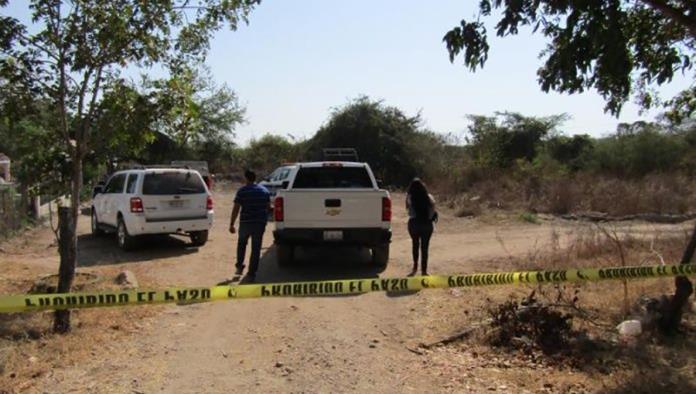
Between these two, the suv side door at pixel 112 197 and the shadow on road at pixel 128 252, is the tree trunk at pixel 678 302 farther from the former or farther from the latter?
the suv side door at pixel 112 197

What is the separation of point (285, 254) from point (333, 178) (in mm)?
1710

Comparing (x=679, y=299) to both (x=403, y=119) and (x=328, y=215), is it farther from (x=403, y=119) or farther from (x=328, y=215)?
(x=403, y=119)

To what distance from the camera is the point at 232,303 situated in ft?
28.1

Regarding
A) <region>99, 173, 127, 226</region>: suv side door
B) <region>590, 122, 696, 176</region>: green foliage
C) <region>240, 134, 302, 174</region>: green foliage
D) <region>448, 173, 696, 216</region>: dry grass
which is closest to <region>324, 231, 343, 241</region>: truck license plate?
<region>99, 173, 127, 226</region>: suv side door

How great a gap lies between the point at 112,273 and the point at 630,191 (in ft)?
61.1

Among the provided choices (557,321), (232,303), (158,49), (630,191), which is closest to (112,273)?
(232,303)

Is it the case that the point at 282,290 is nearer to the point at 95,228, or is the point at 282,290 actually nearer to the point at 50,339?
the point at 50,339

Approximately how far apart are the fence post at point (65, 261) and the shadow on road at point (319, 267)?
3346 millimetres

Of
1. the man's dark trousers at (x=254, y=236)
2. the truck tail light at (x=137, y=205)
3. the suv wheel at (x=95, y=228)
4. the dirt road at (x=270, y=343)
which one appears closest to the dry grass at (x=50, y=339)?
the dirt road at (x=270, y=343)

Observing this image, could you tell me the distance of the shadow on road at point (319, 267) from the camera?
10.6 meters

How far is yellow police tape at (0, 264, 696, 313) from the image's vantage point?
17.9 feet

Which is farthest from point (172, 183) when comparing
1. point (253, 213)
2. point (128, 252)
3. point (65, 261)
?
point (65, 261)

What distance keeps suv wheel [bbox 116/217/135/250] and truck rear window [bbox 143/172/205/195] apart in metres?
1.04

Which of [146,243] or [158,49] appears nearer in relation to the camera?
[158,49]
